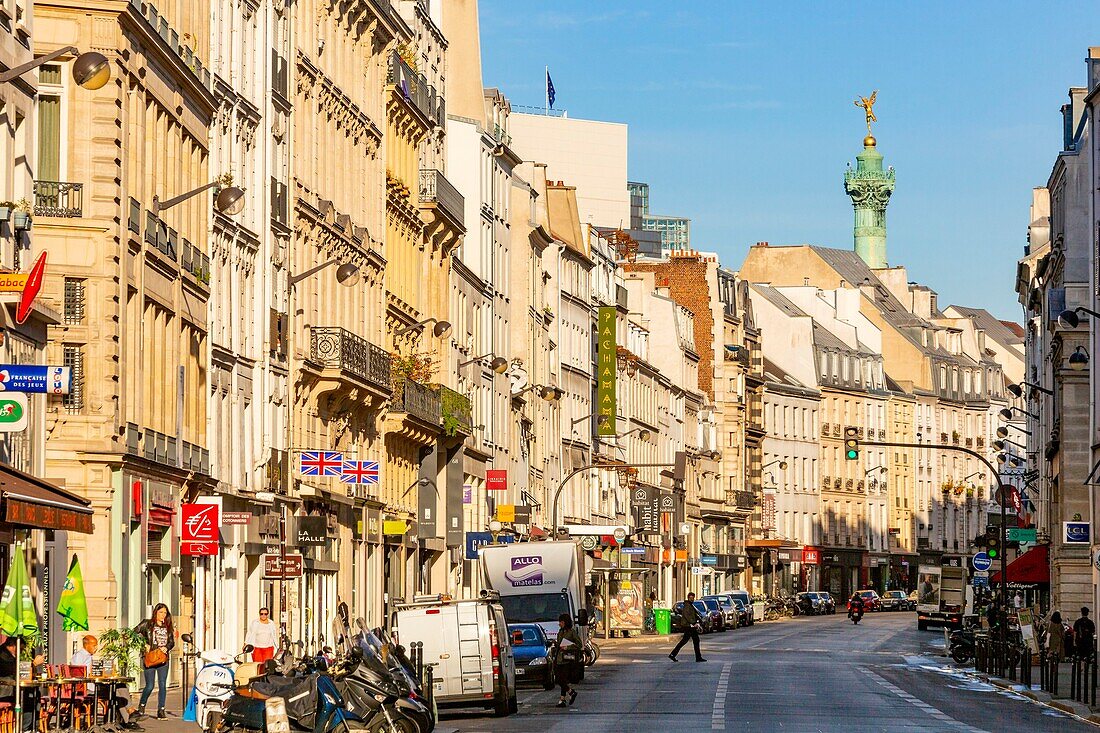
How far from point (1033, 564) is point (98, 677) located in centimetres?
4675

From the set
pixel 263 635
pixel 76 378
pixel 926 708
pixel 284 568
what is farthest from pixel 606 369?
pixel 76 378

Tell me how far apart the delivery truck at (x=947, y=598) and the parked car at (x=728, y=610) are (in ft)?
27.0

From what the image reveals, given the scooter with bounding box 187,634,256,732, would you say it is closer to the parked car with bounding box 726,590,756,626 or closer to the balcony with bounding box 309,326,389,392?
the balcony with bounding box 309,326,389,392

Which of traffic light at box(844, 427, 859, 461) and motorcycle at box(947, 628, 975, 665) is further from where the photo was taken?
motorcycle at box(947, 628, 975, 665)

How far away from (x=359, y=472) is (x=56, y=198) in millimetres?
15129

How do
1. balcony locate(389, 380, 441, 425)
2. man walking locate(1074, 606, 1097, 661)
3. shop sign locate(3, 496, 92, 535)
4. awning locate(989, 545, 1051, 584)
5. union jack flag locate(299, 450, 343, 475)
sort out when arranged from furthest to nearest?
awning locate(989, 545, 1051, 584) → balcony locate(389, 380, 441, 425) → man walking locate(1074, 606, 1097, 661) → union jack flag locate(299, 450, 343, 475) → shop sign locate(3, 496, 92, 535)

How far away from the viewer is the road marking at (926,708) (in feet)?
100

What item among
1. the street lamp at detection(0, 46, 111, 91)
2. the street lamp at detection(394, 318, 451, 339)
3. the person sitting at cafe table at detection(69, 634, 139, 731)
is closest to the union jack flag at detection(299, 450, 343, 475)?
the person sitting at cafe table at detection(69, 634, 139, 731)

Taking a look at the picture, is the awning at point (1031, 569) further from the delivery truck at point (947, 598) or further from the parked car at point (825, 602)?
the parked car at point (825, 602)

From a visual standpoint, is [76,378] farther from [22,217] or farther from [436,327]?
[436,327]

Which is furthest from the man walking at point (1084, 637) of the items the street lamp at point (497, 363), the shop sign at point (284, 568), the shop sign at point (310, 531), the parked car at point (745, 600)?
the parked car at point (745, 600)

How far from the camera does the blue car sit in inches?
1761

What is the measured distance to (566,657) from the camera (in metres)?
37.2

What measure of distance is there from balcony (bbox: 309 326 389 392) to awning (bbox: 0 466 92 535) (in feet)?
85.8
